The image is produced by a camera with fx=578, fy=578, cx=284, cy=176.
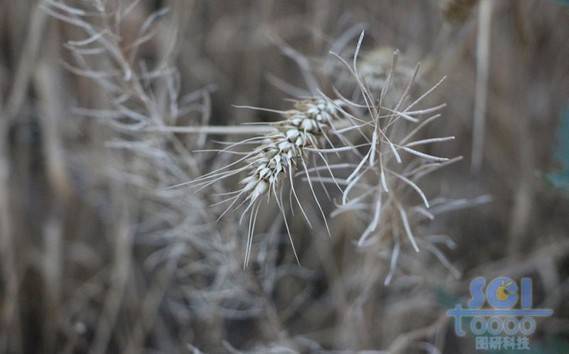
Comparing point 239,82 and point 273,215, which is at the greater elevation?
point 239,82

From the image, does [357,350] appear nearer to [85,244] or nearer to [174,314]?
[174,314]

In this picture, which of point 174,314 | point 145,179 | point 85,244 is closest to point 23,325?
point 85,244

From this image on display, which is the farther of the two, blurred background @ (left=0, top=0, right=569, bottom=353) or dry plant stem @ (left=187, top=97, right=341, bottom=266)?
blurred background @ (left=0, top=0, right=569, bottom=353)

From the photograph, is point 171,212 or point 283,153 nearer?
point 283,153

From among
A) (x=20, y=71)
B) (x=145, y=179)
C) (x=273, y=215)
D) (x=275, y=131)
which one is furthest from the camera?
(x=273, y=215)

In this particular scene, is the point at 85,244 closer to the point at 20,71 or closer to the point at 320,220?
the point at 20,71

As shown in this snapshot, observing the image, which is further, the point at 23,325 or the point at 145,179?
the point at 23,325

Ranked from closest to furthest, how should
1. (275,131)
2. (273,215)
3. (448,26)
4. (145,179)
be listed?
(275,131) < (448,26) < (145,179) < (273,215)

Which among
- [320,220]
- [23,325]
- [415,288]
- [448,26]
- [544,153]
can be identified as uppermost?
[448,26]

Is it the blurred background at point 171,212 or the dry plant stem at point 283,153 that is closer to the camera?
the dry plant stem at point 283,153
